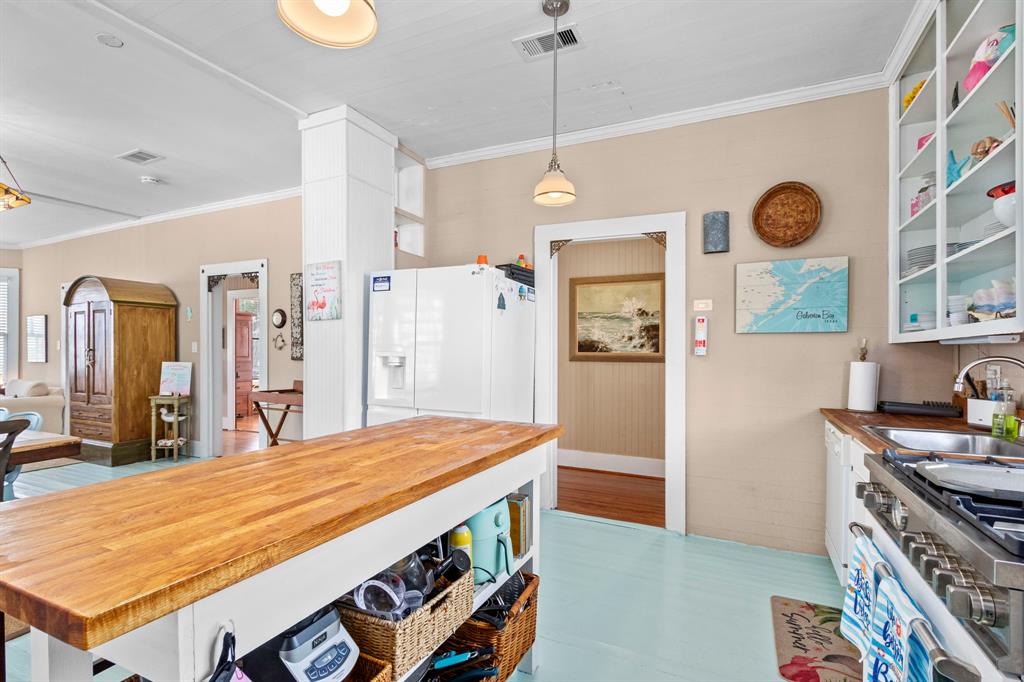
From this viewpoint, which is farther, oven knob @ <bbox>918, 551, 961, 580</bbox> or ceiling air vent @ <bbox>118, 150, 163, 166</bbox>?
ceiling air vent @ <bbox>118, 150, 163, 166</bbox>

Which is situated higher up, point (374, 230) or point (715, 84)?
point (715, 84)

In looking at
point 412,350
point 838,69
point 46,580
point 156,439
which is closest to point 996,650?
point 46,580

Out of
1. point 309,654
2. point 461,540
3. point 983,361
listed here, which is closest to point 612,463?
point 983,361

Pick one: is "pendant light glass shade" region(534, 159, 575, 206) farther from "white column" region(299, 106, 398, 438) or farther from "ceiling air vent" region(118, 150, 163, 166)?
"ceiling air vent" region(118, 150, 163, 166)

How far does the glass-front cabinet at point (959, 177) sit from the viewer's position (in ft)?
5.66

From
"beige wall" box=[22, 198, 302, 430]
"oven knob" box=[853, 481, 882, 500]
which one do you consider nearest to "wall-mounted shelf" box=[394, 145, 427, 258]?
"beige wall" box=[22, 198, 302, 430]

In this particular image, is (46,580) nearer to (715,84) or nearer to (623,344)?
(715,84)

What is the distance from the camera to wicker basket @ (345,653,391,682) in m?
1.20

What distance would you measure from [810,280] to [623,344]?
228cm

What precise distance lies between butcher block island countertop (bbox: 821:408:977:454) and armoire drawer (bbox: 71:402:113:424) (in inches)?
272

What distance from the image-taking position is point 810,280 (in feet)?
10.5

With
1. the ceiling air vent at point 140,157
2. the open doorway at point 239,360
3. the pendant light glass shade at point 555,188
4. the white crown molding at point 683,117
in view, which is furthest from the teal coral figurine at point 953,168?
the open doorway at point 239,360

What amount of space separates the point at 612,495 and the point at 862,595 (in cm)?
306

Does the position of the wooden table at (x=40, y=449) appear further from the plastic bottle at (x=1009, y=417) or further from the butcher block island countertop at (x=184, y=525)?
the plastic bottle at (x=1009, y=417)
